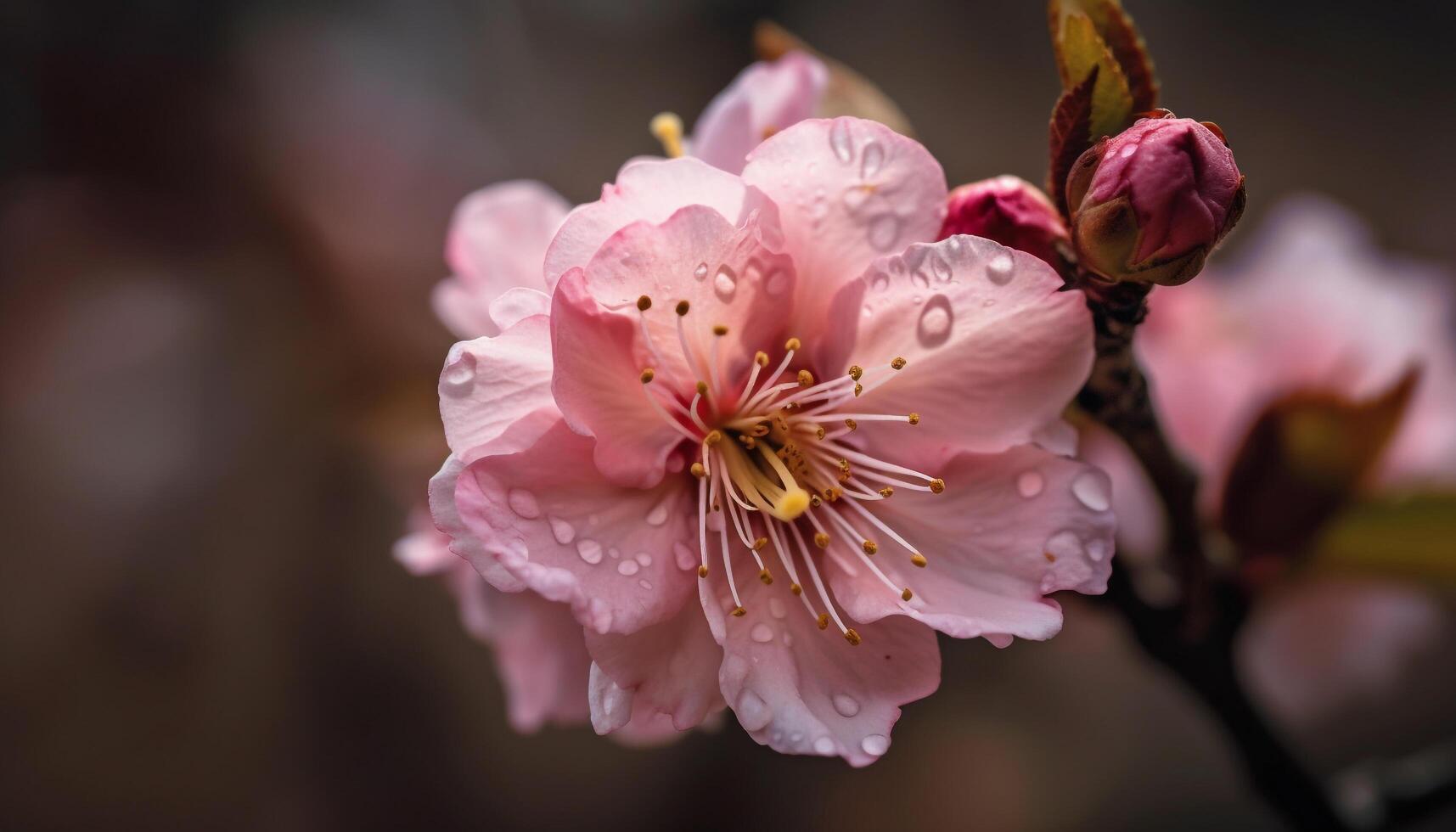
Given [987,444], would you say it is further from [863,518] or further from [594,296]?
[594,296]

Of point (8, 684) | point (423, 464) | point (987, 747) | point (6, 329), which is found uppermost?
point (423, 464)

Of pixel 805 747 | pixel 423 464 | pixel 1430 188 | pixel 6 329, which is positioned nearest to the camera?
pixel 805 747

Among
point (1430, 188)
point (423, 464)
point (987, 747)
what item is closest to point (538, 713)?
point (423, 464)

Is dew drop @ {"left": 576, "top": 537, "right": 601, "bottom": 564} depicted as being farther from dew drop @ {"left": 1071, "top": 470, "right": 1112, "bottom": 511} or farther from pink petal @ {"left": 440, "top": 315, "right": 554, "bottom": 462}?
dew drop @ {"left": 1071, "top": 470, "right": 1112, "bottom": 511}

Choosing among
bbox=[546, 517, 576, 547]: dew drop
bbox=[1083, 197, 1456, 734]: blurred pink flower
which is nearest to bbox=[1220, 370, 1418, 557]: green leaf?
bbox=[1083, 197, 1456, 734]: blurred pink flower

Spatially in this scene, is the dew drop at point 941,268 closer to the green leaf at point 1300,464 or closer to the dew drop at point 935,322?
the dew drop at point 935,322

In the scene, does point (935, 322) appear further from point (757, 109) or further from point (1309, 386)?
point (1309, 386)

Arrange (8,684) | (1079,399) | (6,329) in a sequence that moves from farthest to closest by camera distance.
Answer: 1. (6,329)
2. (8,684)
3. (1079,399)

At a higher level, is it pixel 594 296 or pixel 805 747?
pixel 594 296
